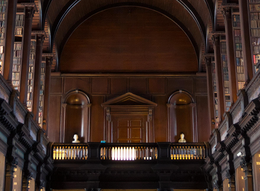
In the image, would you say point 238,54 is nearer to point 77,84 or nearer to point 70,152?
point 70,152

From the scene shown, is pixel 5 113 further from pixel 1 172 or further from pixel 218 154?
pixel 218 154

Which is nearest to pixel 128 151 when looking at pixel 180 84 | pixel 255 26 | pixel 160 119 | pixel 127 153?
pixel 127 153

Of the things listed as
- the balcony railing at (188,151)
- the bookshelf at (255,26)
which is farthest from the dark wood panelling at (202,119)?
the bookshelf at (255,26)

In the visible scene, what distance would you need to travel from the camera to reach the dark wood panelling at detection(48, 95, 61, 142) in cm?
2036

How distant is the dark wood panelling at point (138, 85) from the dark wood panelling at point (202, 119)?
2.60m

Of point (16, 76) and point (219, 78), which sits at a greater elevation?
point (219, 78)

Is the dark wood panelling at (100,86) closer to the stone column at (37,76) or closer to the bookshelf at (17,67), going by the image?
the stone column at (37,76)

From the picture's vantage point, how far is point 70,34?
21.6 m

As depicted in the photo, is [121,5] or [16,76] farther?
[121,5]

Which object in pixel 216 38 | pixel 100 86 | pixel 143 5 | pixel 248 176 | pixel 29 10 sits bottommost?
pixel 248 176

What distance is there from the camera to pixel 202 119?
20.7 metres

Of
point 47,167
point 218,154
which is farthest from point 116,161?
point 218,154

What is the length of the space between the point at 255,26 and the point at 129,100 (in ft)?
32.8

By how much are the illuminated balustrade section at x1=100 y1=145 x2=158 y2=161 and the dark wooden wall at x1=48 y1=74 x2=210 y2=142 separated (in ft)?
12.9
